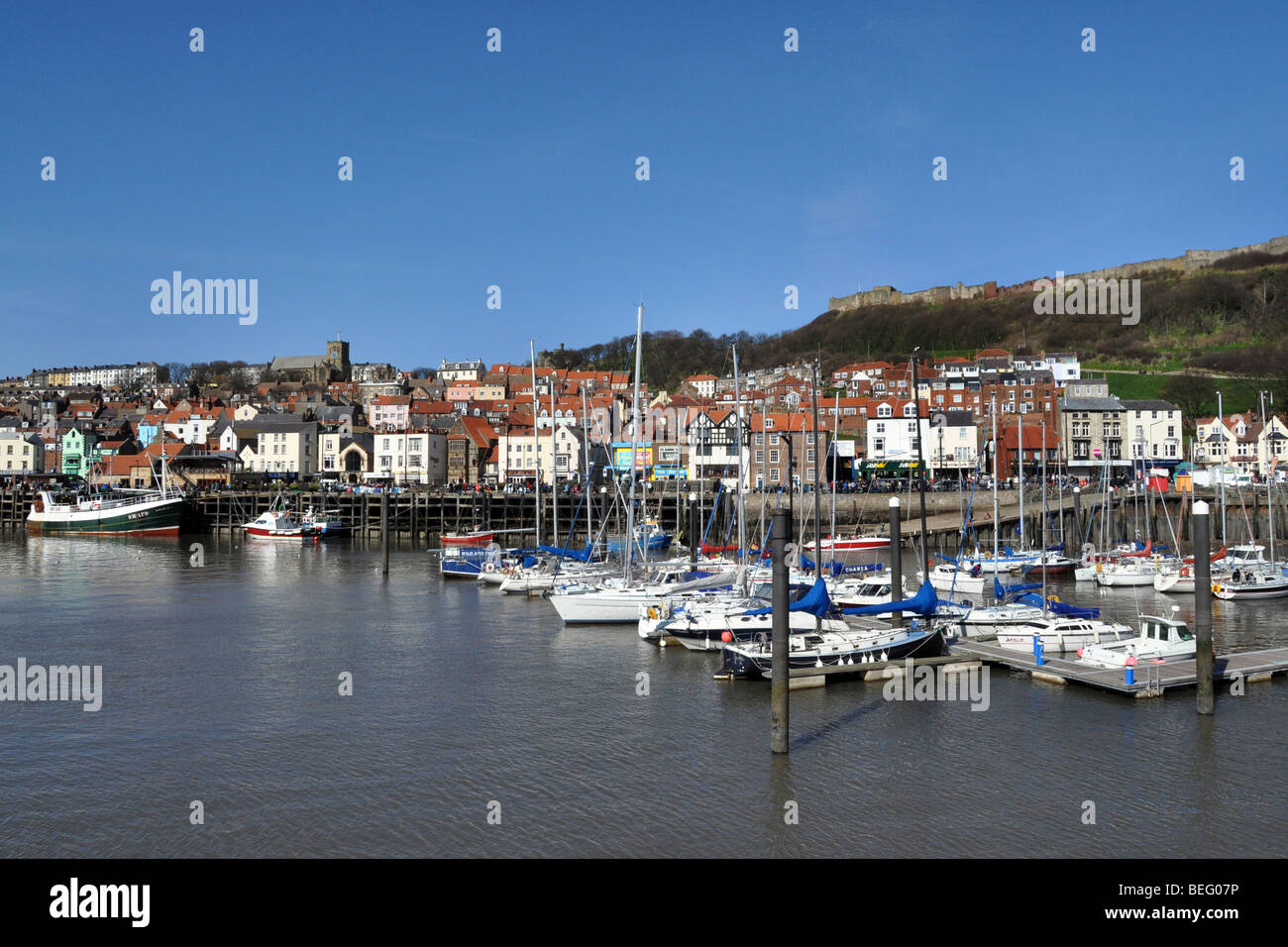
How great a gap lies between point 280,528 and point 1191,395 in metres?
85.8

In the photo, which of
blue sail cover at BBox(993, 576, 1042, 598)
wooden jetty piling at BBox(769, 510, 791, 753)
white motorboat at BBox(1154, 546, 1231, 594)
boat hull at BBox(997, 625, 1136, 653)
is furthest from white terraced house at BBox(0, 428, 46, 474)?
wooden jetty piling at BBox(769, 510, 791, 753)

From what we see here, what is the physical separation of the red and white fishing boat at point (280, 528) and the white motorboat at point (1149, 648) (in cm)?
5133

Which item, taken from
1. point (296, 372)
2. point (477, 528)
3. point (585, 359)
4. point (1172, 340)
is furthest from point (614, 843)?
point (296, 372)

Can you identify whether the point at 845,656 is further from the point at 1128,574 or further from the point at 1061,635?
the point at 1128,574

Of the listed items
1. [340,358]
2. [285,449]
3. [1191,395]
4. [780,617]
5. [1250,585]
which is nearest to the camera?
[780,617]

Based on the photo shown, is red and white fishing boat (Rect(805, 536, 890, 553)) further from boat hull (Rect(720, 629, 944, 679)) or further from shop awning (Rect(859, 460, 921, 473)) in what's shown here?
shop awning (Rect(859, 460, 921, 473))

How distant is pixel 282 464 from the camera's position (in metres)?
98.1

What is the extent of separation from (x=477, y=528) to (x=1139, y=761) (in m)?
50.2

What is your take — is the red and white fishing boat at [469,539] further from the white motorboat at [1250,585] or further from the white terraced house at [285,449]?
the white terraced house at [285,449]

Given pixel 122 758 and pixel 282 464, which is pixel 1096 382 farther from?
pixel 122 758

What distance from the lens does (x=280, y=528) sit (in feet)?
210

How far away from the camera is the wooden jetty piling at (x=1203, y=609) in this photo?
17312 millimetres

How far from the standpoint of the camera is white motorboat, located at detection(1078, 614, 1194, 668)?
2155cm

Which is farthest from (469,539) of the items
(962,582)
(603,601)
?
(962,582)
